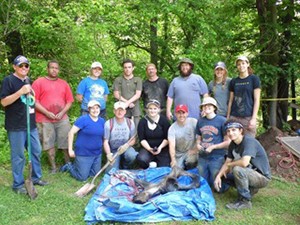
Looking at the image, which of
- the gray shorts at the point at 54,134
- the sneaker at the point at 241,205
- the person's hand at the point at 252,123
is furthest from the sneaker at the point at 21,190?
the person's hand at the point at 252,123

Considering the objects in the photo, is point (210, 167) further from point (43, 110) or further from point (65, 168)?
point (43, 110)

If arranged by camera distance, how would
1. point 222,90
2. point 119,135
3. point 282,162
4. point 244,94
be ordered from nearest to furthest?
point 244,94, point 222,90, point 119,135, point 282,162

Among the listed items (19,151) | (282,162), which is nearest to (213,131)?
(282,162)

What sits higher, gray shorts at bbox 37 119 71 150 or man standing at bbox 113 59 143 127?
man standing at bbox 113 59 143 127

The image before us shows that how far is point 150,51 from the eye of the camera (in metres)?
8.81

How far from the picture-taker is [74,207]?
4.02m

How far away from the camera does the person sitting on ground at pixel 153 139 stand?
5.05 metres

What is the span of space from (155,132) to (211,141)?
89 cm

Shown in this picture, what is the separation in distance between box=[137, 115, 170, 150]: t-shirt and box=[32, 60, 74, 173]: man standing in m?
1.18

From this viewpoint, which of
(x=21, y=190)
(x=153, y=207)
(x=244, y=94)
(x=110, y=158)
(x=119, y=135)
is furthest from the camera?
(x=119, y=135)

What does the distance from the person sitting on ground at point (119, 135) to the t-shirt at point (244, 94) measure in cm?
160

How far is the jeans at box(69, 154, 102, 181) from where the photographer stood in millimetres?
5023

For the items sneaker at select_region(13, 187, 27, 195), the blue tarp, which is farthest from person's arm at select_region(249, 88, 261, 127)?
sneaker at select_region(13, 187, 27, 195)

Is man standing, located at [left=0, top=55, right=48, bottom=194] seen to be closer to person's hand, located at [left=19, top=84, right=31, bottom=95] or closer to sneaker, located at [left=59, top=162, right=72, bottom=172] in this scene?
person's hand, located at [left=19, top=84, right=31, bottom=95]
